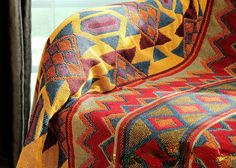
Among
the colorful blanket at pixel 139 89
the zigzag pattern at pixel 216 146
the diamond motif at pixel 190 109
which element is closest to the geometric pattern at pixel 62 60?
the colorful blanket at pixel 139 89

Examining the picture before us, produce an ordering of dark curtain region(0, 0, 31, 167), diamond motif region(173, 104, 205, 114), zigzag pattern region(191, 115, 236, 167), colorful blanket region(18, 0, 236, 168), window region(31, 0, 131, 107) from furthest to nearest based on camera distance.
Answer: window region(31, 0, 131, 107) → dark curtain region(0, 0, 31, 167) → diamond motif region(173, 104, 205, 114) → colorful blanket region(18, 0, 236, 168) → zigzag pattern region(191, 115, 236, 167)

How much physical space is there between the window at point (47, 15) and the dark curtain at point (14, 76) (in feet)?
0.84

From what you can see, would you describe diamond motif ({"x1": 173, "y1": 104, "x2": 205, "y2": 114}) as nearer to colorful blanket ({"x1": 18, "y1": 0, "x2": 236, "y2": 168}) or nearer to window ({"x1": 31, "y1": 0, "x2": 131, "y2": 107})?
colorful blanket ({"x1": 18, "y1": 0, "x2": 236, "y2": 168})

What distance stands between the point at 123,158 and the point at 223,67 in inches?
28.5

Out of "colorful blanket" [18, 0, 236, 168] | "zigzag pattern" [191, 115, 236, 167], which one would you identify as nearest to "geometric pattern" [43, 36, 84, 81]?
"colorful blanket" [18, 0, 236, 168]

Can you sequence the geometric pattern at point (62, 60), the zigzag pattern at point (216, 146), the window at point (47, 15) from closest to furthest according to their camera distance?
the zigzag pattern at point (216, 146) → the geometric pattern at point (62, 60) → the window at point (47, 15)

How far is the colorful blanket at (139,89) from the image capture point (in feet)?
4.61

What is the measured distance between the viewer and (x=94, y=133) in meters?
1.52

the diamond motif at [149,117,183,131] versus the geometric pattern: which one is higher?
the geometric pattern

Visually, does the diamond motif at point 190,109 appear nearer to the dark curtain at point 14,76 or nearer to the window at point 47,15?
the dark curtain at point 14,76

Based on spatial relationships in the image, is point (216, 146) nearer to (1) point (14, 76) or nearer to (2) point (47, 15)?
(1) point (14, 76)

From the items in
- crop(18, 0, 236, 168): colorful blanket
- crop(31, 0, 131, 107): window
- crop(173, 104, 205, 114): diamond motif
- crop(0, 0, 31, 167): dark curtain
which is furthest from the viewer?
crop(31, 0, 131, 107): window

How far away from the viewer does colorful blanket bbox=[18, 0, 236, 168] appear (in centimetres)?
141

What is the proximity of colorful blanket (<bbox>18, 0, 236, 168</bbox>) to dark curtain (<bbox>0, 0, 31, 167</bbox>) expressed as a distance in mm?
346
